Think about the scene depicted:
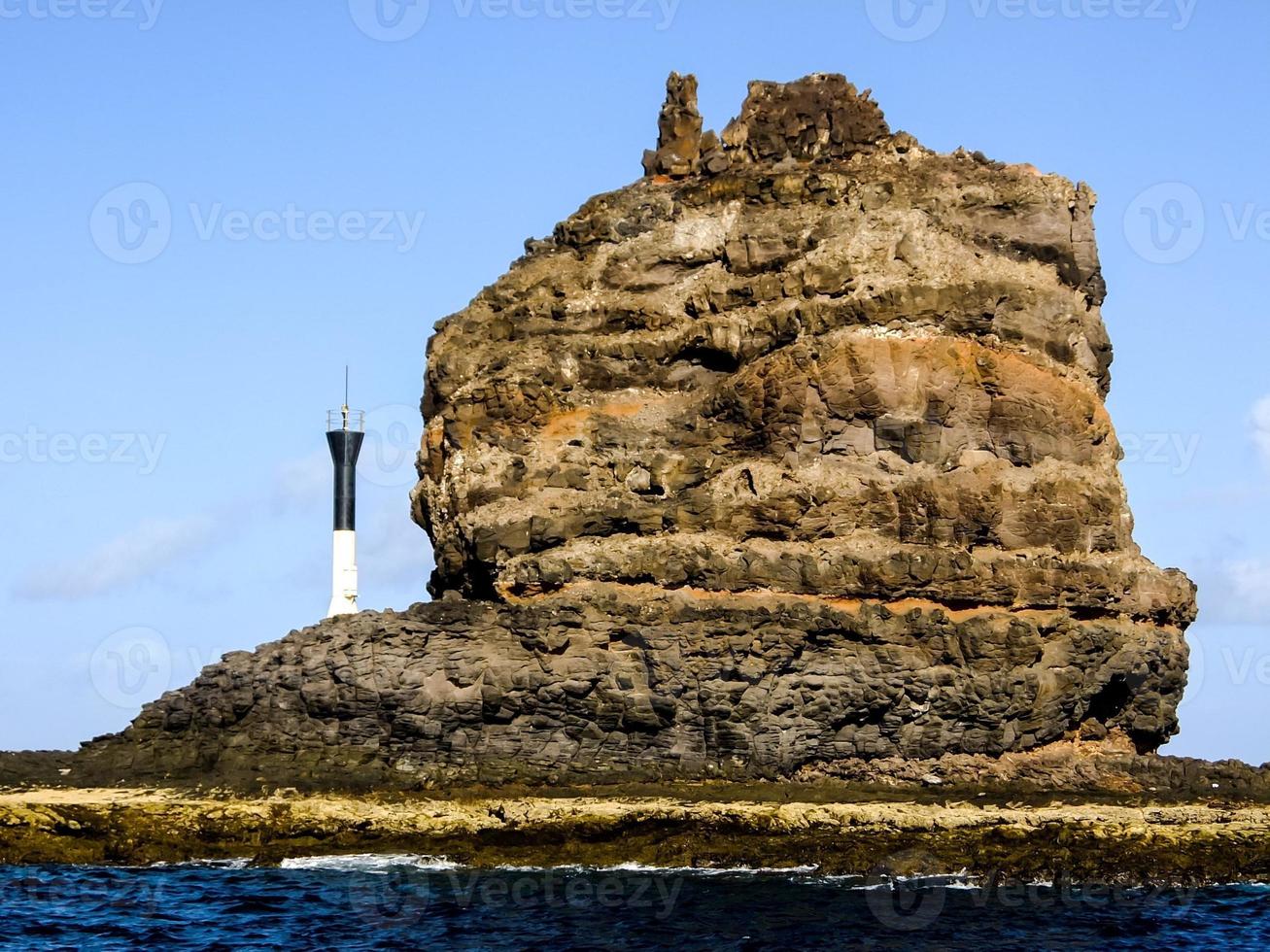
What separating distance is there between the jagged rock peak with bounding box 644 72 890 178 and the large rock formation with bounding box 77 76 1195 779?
7cm

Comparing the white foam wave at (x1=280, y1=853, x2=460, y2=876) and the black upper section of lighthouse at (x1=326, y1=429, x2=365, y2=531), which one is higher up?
the black upper section of lighthouse at (x1=326, y1=429, x2=365, y2=531)

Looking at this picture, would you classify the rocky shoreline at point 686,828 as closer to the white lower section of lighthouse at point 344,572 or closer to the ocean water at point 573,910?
the ocean water at point 573,910

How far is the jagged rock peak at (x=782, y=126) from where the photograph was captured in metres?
40.4

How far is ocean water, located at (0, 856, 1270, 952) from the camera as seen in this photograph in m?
27.7

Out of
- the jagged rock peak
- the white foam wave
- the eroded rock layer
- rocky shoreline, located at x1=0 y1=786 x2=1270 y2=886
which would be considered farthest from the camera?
the jagged rock peak

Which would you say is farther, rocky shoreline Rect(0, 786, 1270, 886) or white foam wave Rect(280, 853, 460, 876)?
white foam wave Rect(280, 853, 460, 876)

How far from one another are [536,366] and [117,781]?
11.3 metres

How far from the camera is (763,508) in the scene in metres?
36.7

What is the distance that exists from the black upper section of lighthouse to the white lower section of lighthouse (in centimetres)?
30

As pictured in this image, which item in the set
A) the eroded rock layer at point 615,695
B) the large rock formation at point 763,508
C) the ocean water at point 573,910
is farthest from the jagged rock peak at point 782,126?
the ocean water at point 573,910

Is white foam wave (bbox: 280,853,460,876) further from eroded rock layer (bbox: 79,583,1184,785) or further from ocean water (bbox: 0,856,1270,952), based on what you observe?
eroded rock layer (bbox: 79,583,1184,785)

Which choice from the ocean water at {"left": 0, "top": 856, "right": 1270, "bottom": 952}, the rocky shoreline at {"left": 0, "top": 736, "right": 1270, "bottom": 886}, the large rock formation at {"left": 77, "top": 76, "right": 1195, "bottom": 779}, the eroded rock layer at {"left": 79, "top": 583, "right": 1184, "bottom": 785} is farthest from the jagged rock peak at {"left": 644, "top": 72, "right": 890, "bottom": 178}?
the ocean water at {"left": 0, "top": 856, "right": 1270, "bottom": 952}

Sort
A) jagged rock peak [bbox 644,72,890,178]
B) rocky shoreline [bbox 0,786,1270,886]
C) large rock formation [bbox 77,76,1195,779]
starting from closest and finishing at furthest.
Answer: rocky shoreline [bbox 0,786,1270,886], large rock formation [bbox 77,76,1195,779], jagged rock peak [bbox 644,72,890,178]

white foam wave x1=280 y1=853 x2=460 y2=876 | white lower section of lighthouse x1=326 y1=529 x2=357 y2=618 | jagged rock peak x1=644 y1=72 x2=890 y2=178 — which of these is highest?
jagged rock peak x1=644 y1=72 x2=890 y2=178
